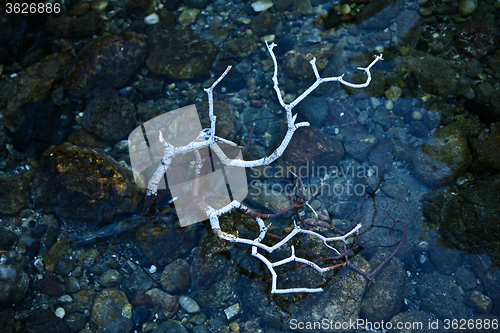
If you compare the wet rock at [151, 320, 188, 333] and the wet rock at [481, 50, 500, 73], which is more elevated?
the wet rock at [481, 50, 500, 73]

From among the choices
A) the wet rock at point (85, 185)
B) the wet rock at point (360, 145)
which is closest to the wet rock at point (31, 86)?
the wet rock at point (85, 185)

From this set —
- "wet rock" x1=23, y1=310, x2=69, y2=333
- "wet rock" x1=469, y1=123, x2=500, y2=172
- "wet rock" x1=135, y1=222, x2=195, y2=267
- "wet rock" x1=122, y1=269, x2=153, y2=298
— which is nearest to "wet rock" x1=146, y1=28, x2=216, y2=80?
"wet rock" x1=135, y1=222, x2=195, y2=267

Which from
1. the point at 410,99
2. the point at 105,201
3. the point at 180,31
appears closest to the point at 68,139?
the point at 105,201

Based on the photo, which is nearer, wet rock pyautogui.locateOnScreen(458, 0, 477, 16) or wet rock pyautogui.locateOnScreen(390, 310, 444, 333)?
wet rock pyautogui.locateOnScreen(390, 310, 444, 333)

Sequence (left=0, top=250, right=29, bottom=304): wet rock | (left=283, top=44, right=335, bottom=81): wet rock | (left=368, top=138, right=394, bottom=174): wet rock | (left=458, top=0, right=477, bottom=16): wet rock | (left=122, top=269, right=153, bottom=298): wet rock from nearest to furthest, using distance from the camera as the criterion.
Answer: (left=0, top=250, right=29, bottom=304): wet rock → (left=122, top=269, right=153, bottom=298): wet rock → (left=368, top=138, right=394, bottom=174): wet rock → (left=283, top=44, right=335, bottom=81): wet rock → (left=458, top=0, right=477, bottom=16): wet rock

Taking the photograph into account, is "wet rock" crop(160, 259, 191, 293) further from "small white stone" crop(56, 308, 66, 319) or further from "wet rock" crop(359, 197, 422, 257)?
"wet rock" crop(359, 197, 422, 257)

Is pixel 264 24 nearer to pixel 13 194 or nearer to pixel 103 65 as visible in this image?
pixel 103 65
